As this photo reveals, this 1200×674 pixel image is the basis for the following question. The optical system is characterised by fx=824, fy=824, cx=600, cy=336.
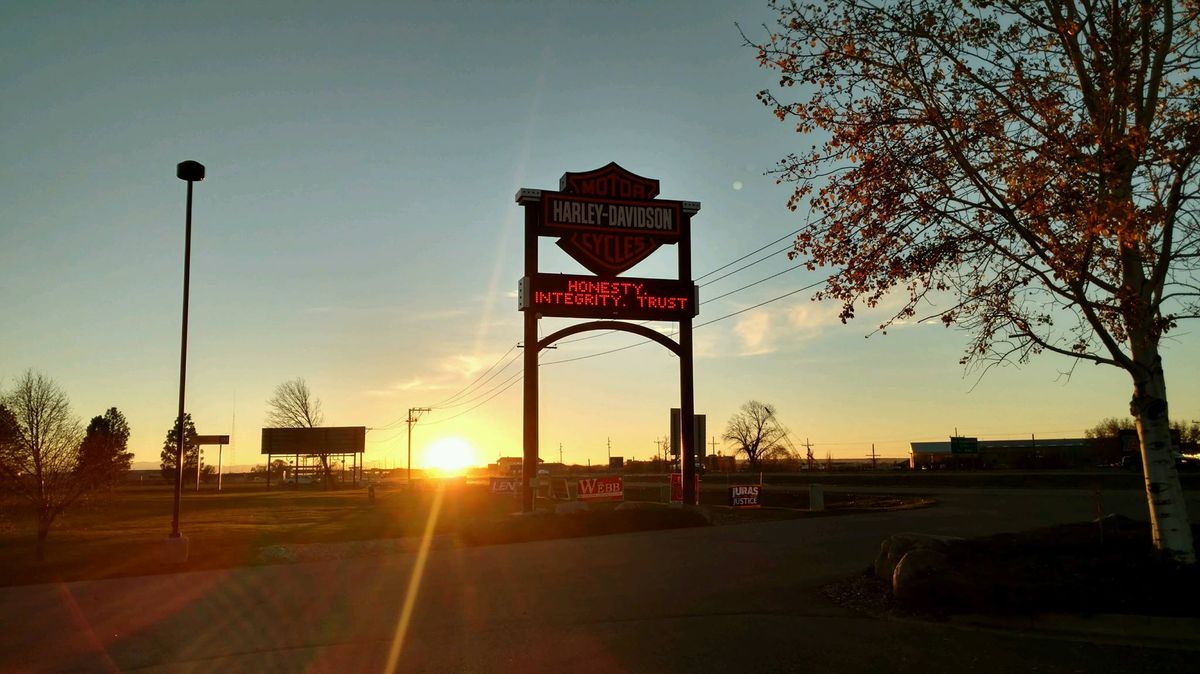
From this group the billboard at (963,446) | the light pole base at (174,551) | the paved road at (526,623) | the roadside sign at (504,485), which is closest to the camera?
the paved road at (526,623)

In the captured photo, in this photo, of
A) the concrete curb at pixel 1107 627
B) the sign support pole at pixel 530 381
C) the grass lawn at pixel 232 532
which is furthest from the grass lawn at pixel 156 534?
the concrete curb at pixel 1107 627

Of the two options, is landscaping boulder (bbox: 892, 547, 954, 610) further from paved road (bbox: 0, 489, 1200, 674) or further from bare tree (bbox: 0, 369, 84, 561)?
bare tree (bbox: 0, 369, 84, 561)

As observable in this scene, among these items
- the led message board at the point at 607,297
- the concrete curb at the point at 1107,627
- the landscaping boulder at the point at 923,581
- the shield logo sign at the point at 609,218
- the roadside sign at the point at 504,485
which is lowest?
the roadside sign at the point at 504,485

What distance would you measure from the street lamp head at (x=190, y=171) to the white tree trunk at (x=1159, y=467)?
18.3 meters

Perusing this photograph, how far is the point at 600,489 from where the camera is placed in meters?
33.6

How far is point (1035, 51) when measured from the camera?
1059 cm

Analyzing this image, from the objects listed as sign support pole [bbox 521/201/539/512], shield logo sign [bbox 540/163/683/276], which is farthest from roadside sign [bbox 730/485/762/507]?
shield logo sign [bbox 540/163/683/276]

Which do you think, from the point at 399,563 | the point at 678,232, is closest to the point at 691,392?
the point at 678,232

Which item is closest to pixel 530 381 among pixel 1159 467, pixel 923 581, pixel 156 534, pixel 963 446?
pixel 156 534

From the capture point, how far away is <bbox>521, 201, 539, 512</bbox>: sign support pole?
91.1 ft

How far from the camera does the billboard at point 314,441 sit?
3738 inches

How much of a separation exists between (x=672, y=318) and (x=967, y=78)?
1899 cm

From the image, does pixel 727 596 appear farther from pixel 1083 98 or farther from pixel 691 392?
pixel 691 392

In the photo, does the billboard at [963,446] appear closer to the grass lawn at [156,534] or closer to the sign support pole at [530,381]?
the grass lawn at [156,534]
